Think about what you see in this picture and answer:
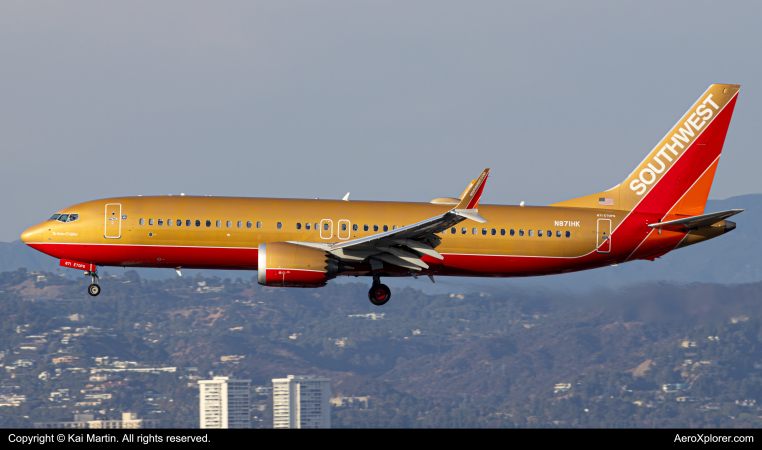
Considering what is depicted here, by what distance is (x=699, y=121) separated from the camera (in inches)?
1678

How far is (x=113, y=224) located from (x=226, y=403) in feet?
370

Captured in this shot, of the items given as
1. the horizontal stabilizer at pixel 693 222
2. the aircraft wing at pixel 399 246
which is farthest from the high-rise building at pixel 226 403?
the horizontal stabilizer at pixel 693 222

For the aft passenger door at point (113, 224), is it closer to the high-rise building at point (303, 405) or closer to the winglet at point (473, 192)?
the winglet at point (473, 192)

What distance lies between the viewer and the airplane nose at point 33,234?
38156 millimetres

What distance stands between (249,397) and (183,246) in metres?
115

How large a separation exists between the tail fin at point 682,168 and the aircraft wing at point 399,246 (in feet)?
26.0

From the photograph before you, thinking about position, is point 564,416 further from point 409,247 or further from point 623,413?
point 409,247

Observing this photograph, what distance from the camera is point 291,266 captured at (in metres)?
35.8

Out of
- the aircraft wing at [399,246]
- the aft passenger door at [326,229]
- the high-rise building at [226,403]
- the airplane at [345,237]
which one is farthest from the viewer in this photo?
the high-rise building at [226,403]

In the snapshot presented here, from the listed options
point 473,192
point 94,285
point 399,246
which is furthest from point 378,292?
point 94,285

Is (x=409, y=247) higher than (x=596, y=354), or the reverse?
(x=409, y=247)

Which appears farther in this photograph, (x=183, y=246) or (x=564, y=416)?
(x=564, y=416)
